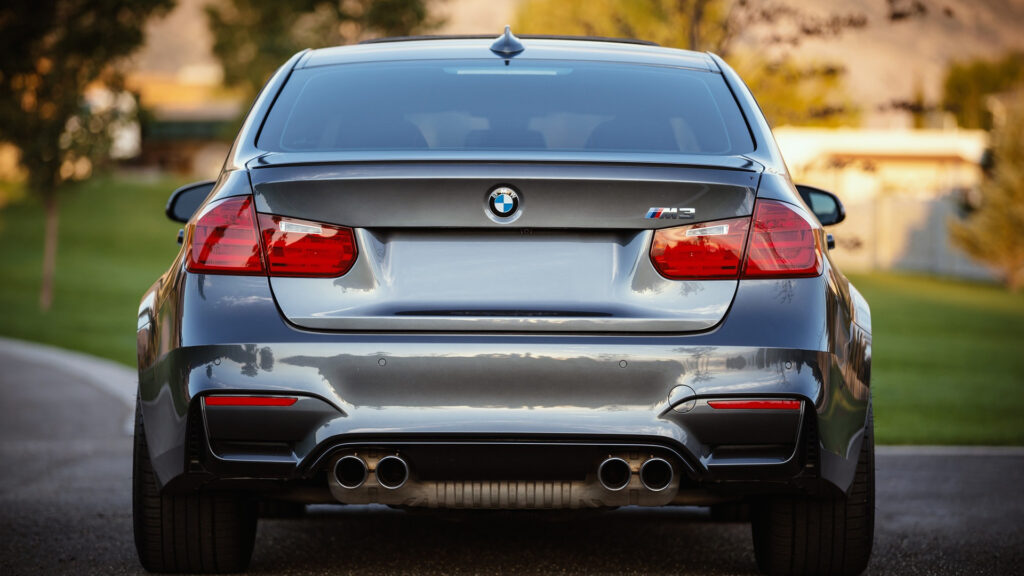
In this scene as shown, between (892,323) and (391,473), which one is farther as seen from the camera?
(892,323)

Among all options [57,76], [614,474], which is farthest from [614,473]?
[57,76]

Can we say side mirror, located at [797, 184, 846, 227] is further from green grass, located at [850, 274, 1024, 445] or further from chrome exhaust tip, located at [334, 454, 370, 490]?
green grass, located at [850, 274, 1024, 445]

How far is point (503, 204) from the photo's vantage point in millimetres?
3631

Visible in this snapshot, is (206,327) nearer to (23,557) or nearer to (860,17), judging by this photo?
(23,557)

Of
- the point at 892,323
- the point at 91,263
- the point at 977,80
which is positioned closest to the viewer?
the point at 892,323

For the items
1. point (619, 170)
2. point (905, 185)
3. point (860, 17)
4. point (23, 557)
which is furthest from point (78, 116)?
point (905, 185)

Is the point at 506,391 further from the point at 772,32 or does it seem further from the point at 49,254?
the point at 49,254

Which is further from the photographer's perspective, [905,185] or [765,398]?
[905,185]

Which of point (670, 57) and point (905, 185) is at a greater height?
point (670, 57)

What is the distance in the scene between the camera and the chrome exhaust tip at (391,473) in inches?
143

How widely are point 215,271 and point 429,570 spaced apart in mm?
1422

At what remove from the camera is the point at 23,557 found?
15.7 ft

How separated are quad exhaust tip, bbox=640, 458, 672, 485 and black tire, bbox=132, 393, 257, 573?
1.26m

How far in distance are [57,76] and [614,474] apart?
22514mm
